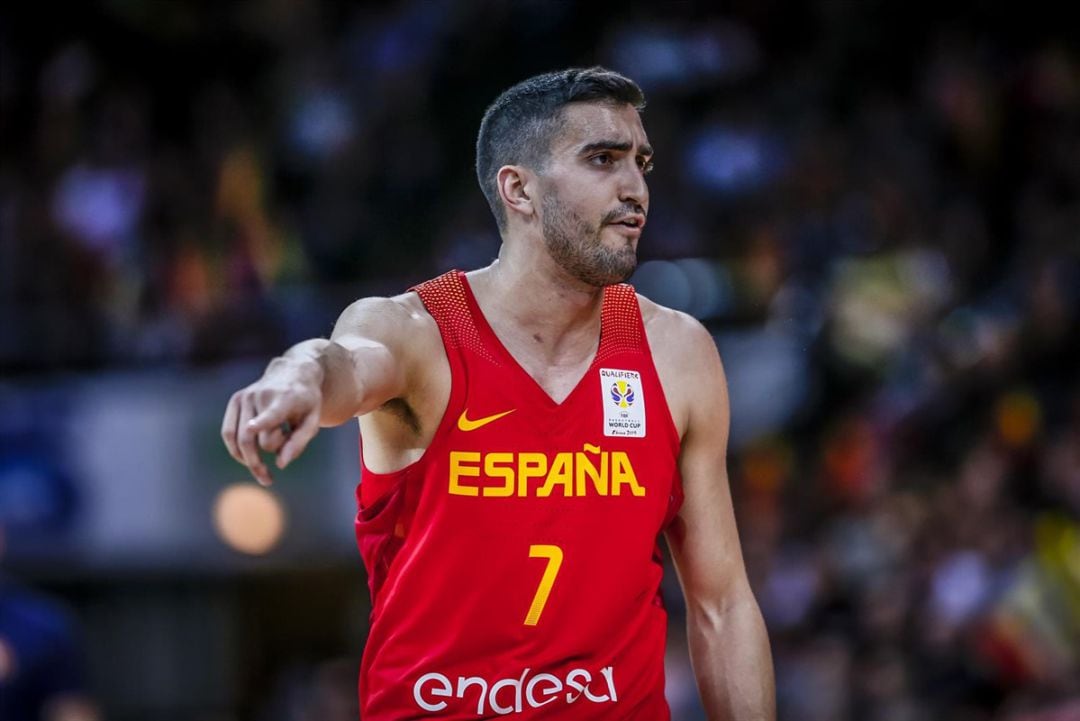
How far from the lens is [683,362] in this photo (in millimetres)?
4984

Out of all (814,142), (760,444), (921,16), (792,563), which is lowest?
(792,563)

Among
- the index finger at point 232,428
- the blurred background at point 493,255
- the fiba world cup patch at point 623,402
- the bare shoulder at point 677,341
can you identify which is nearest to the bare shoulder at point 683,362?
the bare shoulder at point 677,341

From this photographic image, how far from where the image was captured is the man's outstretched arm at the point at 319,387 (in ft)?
11.9

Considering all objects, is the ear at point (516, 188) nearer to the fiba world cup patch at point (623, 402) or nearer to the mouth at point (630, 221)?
the mouth at point (630, 221)

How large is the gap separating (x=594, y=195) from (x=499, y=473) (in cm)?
89

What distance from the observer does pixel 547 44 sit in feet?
49.1

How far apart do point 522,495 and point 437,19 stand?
11.4 meters

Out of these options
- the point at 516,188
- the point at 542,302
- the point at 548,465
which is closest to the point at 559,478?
the point at 548,465

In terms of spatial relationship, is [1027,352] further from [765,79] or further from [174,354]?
[174,354]

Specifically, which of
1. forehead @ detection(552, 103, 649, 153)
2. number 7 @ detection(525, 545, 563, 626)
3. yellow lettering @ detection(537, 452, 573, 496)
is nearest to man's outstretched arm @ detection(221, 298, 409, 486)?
yellow lettering @ detection(537, 452, 573, 496)

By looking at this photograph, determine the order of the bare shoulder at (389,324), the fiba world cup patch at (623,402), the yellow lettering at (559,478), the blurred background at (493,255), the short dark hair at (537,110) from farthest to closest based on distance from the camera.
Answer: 1. the blurred background at (493,255)
2. the short dark hair at (537,110)
3. the fiba world cup patch at (623,402)
4. the yellow lettering at (559,478)
5. the bare shoulder at (389,324)

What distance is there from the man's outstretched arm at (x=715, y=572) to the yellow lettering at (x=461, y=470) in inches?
29.0

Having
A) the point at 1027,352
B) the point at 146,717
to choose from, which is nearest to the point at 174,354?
the point at 146,717

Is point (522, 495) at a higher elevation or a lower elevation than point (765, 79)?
lower
